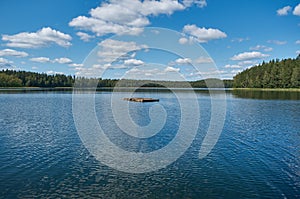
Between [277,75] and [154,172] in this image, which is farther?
[277,75]

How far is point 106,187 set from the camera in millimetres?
14078

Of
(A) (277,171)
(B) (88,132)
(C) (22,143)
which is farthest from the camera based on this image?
(B) (88,132)

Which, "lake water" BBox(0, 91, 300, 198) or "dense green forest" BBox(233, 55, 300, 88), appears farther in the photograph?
"dense green forest" BBox(233, 55, 300, 88)

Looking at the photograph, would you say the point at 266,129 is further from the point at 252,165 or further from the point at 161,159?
the point at 161,159

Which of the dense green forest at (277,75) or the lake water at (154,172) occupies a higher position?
the dense green forest at (277,75)

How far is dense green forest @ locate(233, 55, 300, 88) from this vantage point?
402ft

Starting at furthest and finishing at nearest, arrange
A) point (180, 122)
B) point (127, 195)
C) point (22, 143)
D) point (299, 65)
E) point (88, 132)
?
1. point (299, 65)
2. point (180, 122)
3. point (88, 132)
4. point (22, 143)
5. point (127, 195)

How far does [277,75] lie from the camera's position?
135m

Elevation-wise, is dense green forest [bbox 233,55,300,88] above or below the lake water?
above

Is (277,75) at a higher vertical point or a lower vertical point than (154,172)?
higher

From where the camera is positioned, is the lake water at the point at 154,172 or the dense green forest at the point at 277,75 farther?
the dense green forest at the point at 277,75

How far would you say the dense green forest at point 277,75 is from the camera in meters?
123

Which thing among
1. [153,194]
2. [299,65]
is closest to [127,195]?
[153,194]

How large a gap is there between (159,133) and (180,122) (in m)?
7.71
